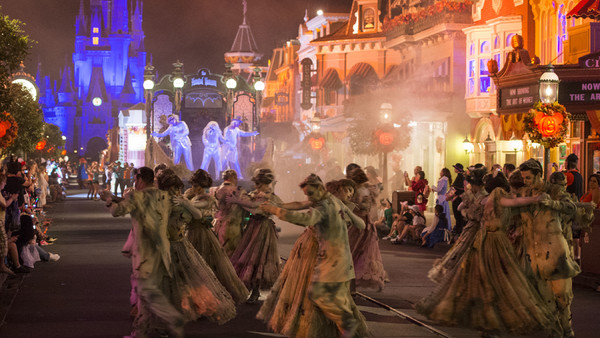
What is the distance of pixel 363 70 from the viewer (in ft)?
172

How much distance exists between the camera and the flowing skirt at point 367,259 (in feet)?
41.3

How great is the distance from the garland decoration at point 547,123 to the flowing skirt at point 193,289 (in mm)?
9516

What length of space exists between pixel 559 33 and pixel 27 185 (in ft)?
52.0

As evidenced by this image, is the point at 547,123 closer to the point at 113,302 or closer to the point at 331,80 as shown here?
the point at 113,302

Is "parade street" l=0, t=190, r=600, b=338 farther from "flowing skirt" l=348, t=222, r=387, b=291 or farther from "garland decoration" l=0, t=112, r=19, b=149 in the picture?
"garland decoration" l=0, t=112, r=19, b=149

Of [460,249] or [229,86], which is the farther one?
[229,86]

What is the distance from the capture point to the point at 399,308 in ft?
38.4

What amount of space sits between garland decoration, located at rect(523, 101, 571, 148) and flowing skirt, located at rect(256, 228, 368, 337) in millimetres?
9959

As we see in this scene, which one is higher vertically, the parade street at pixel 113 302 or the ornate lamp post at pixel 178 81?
the ornate lamp post at pixel 178 81

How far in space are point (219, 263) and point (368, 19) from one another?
146ft

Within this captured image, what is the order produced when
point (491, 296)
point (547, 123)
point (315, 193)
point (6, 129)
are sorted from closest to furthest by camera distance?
point (315, 193) < point (491, 296) < point (547, 123) < point (6, 129)

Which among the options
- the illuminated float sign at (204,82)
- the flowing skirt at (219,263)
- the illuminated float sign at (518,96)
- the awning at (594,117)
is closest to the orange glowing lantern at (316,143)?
the illuminated float sign at (204,82)

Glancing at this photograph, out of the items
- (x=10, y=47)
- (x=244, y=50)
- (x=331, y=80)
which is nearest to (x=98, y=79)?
(x=244, y=50)

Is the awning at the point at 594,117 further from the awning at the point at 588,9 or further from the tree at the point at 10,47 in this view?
the tree at the point at 10,47
